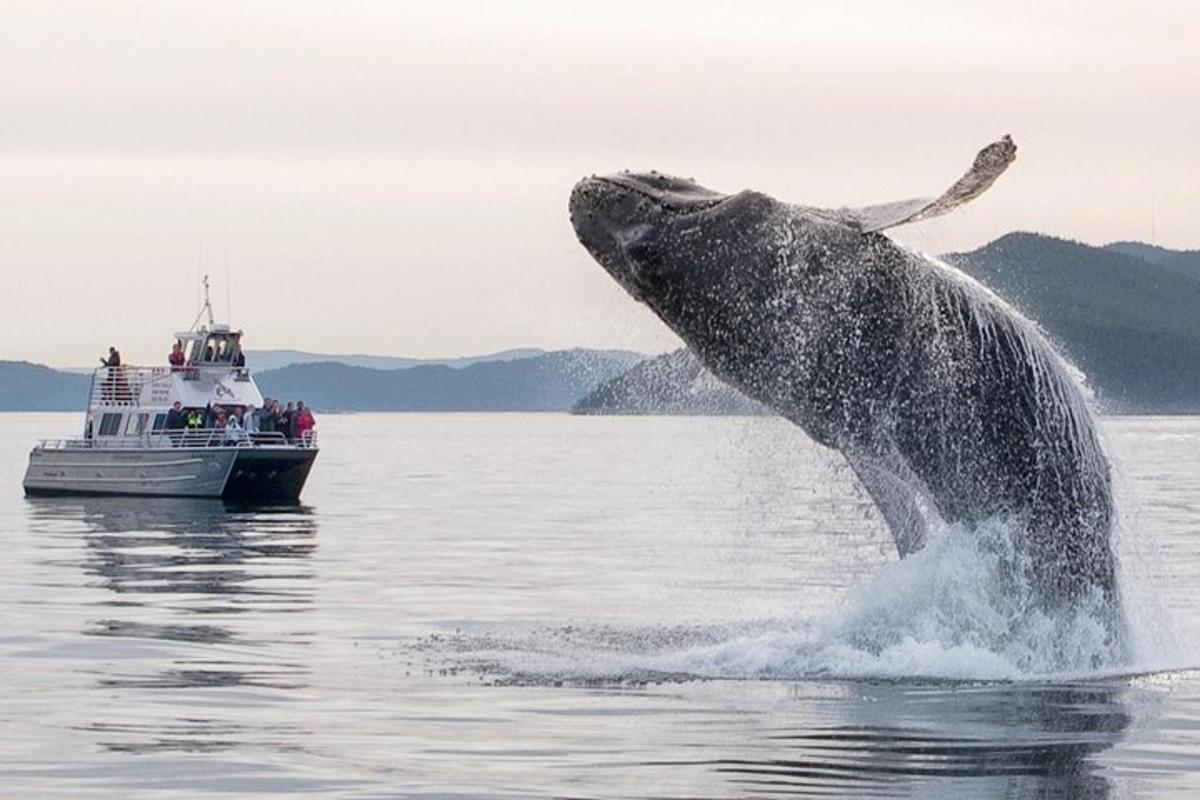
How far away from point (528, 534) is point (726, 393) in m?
19.8

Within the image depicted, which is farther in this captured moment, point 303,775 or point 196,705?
point 196,705

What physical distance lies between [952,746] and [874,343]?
8.64 ft

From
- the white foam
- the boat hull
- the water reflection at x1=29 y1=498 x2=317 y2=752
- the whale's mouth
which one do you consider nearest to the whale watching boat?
the boat hull

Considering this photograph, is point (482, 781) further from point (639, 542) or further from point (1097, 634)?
point (639, 542)

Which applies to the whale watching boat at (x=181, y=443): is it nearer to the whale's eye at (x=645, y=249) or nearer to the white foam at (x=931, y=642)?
the white foam at (x=931, y=642)

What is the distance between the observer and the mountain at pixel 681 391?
14305mm

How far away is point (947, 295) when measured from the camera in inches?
521

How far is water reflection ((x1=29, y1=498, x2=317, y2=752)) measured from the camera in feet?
45.0

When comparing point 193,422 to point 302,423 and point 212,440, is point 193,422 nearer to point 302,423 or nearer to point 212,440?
point 212,440

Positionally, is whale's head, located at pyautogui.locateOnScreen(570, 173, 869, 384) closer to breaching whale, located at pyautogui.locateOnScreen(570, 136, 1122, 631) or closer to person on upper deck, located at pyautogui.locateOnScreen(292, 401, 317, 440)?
breaching whale, located at pyautogui.locateOnScreen(570, 136, 1122, 631)

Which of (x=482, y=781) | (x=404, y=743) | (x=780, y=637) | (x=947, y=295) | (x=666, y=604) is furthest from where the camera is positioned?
(x=666, y=604)

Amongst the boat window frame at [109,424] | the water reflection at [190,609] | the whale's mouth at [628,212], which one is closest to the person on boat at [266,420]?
the boat window frame at [109,424]

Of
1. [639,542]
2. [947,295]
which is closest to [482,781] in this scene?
[947,295]

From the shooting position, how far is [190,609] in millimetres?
20438
